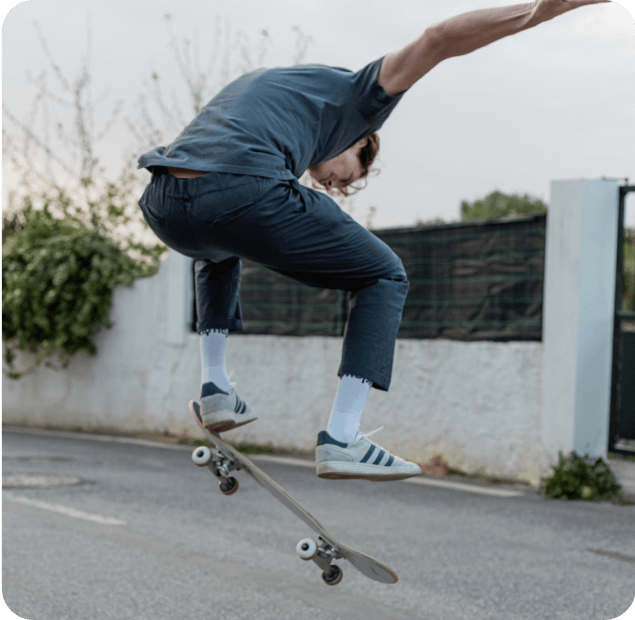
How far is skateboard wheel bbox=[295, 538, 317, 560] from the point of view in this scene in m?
2.80

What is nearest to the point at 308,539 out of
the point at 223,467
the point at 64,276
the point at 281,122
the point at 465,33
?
the point at 223,467

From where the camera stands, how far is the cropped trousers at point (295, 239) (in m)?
2.19

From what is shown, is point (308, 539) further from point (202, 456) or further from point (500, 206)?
point (500, 206)

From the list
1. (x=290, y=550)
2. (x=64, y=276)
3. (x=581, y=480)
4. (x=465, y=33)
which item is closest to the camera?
(x=465, y=33)

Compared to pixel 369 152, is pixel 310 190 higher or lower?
lower

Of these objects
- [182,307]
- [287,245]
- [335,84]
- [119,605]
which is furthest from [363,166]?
[182,307]

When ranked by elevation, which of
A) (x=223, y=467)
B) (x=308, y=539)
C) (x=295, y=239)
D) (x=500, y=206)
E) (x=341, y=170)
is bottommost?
(x=308, y=539)

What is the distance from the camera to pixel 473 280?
8.26 metres

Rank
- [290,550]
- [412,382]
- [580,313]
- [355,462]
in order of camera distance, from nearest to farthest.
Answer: [355,462] < [290,550] < [580,313] < [412,382]

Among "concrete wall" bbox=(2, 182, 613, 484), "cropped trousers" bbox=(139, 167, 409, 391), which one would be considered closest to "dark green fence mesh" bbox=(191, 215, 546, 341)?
"concrete wall" bbox=(2, 182, 613, 484)

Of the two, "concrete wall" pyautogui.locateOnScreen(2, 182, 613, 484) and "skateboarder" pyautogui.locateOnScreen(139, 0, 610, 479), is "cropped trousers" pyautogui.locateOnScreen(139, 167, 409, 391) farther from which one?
"concrete wall" pyautogui.locateOnScreen(2, 182, 613, 484)

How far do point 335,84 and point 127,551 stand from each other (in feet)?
13.9

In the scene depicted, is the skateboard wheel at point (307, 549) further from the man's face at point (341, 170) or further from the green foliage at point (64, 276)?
the green foliage at point (64, 276)

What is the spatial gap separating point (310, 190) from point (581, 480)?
572cm
